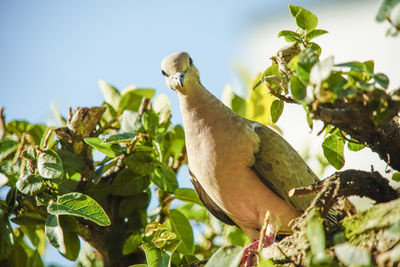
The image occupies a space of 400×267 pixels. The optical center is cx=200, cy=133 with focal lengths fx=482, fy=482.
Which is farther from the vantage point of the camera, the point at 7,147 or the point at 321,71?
the point at 7,147

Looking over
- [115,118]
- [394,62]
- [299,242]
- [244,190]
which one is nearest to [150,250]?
[299,242]

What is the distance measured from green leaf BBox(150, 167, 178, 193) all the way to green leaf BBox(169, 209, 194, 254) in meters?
0.18

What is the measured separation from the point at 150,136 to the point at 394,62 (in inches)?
199

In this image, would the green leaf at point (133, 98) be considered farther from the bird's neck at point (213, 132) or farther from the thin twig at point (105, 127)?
the bird's neck at point (213, 132)

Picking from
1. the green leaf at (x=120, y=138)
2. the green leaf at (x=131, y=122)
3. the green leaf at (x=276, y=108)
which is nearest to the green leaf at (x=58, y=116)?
the green leaf at (x=131, y=122)

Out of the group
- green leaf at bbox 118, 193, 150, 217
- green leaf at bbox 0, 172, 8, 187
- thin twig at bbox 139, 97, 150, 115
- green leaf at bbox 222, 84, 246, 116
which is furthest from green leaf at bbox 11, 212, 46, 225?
green leaf at bbox 222, 84, 246, 116

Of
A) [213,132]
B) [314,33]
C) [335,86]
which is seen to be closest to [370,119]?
[335,86]

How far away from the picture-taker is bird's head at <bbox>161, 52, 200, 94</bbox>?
277cm

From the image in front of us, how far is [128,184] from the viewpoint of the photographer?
9.00 feet

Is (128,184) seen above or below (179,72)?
below

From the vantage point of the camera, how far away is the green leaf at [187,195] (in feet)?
9.35

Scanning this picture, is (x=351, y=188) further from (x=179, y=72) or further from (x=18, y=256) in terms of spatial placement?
(x=18, y=256)

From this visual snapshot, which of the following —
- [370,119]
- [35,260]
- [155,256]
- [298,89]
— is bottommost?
[35,260]

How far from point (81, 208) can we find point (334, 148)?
1.15 m
